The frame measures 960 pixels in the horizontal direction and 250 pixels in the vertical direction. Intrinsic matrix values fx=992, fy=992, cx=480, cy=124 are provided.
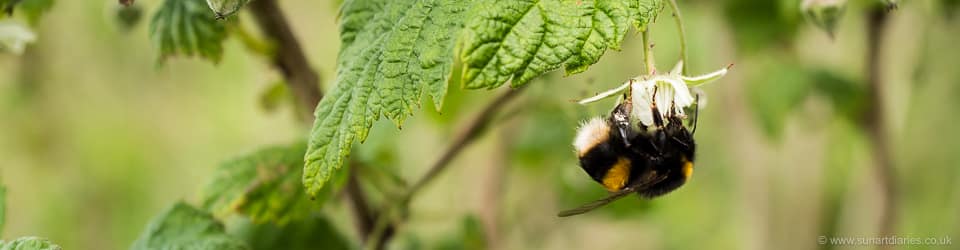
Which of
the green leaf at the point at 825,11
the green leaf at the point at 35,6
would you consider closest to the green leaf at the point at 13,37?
the green leaf at the point at 35,6

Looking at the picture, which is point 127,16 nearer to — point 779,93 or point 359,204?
point 359,204

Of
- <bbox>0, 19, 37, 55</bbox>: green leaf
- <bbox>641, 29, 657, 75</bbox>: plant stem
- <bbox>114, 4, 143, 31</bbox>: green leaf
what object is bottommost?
<bbox>641, 29, 657, 75</bbox>: plant stem

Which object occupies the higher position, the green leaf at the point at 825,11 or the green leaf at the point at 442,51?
the green leaf at the point at 442,51

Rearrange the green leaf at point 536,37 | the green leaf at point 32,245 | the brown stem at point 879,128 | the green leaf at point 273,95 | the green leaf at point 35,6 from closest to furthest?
the green leaf at point 536,37 < the green leaf at point 32,245 < the green leaf at point 35,6 < the green leaf at point 273,95 < the brown stem at point 879,128

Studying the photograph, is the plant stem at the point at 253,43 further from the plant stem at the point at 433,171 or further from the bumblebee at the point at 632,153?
the bumblebee at the point at 632,153

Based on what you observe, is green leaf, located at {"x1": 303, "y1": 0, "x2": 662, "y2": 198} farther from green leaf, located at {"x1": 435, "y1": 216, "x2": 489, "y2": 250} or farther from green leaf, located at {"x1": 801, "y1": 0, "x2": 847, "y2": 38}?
green leaf, located at {"x1": 435, "y1": 216, "x2": 489, "y2": 250}

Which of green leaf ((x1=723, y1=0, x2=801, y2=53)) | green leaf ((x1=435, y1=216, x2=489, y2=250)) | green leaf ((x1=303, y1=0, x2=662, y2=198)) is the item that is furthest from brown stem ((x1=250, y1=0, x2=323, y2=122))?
green leaf ((x1=723, y1=0, x2=801, y2=53))

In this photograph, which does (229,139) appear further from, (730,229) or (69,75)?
(730,229)
